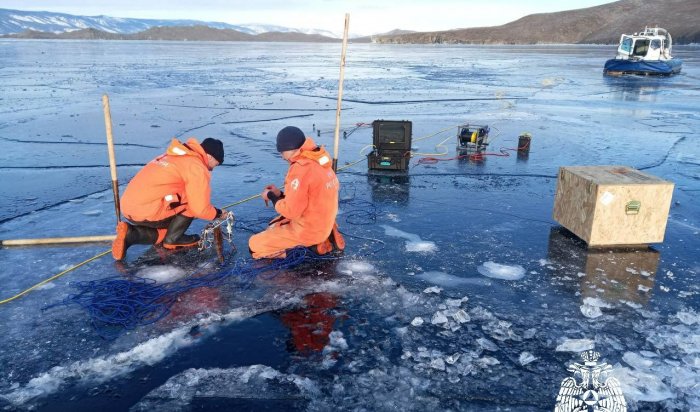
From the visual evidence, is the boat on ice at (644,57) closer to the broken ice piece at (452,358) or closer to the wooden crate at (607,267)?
the wooden crate at (607,267)

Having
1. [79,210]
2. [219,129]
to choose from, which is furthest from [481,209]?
[219,129]

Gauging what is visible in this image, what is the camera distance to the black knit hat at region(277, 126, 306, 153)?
475cm

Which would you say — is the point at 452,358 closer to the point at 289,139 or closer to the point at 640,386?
the point at 640,386

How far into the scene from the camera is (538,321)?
406 cm

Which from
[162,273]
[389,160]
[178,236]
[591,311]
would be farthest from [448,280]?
[389,160]

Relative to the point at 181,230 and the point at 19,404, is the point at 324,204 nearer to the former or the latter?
the point at 181,230

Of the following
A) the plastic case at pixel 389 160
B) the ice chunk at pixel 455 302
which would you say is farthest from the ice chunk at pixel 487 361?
the plastic case at pixel 389 160

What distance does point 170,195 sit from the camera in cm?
516

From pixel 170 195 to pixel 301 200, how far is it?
1.45 metres

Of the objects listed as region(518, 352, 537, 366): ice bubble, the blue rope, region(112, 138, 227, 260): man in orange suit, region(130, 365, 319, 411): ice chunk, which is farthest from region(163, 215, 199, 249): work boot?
region(518, 352, 537, 366): ice bubble

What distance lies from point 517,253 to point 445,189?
8.34 feet

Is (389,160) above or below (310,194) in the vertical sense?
below

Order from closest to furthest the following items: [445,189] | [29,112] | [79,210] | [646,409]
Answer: [646,409]
[79,210]
[445,189]
[29,112]

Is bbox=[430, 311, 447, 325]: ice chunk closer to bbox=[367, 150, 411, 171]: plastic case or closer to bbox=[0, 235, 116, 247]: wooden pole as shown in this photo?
bbox=[0, 235, 116, 247]: wooden pole
